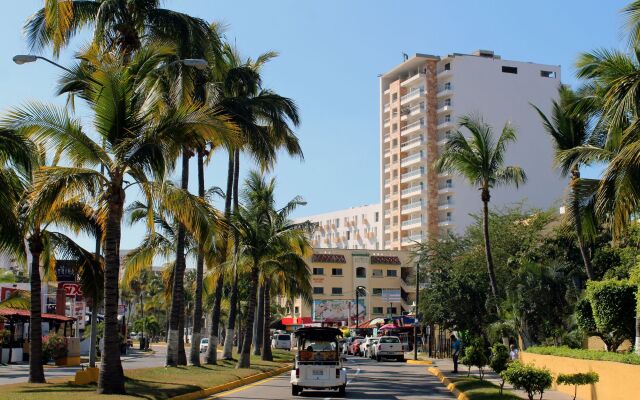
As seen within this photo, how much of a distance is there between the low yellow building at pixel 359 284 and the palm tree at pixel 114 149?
80715mm

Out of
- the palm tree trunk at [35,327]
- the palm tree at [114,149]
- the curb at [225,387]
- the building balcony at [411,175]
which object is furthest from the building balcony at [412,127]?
the palm tree at [114,149]

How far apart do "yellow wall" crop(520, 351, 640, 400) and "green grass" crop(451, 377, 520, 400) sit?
1.90m

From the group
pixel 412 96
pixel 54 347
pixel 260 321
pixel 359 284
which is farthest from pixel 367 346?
pixel 412 96

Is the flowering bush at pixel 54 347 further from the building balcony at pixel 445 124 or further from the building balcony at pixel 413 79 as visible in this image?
the building balcony at pixel 413 79

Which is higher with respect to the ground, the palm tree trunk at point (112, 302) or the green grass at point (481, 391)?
the palm tree trunk at point (112, 302)

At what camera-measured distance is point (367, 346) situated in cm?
6550

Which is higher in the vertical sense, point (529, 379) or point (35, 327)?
point (35, 327)

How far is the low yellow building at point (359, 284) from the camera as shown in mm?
101000

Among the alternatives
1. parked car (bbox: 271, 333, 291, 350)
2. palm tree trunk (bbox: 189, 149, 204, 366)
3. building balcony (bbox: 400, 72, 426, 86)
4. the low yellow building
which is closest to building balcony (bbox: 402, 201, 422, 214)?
the low yellow building

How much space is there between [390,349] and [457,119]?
5298 centimetres

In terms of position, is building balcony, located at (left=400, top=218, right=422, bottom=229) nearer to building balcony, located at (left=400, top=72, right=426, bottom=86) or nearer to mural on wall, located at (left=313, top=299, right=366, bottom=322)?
mural on wall, located at (left=313, top=299, right=366, bottom=322)

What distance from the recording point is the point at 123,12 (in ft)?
87.1

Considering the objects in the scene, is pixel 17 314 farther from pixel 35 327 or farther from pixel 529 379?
pixel 529 379

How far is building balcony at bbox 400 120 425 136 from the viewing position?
4245 inches
